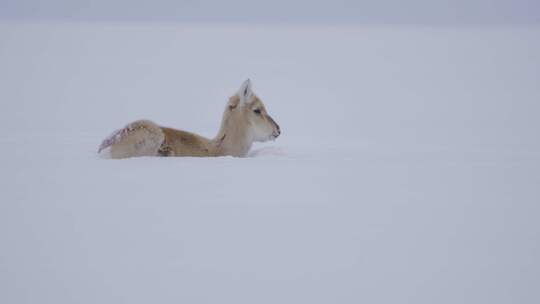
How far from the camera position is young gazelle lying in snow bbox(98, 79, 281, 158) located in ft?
27.1

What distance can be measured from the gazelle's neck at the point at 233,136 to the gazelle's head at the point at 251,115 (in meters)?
0.01

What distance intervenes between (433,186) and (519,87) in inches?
834

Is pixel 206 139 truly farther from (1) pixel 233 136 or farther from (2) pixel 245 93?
(2) pixel 245 93

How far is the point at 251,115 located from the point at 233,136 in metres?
0.44

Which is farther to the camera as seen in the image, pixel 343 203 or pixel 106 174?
pixel 106 174

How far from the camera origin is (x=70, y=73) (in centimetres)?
3284

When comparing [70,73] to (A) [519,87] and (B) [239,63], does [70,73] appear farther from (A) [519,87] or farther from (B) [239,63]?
(A) [519,87]

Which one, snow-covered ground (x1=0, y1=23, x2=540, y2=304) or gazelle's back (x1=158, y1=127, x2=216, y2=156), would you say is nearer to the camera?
snow-covered ground (x1=0, y1=23, x2=540, y2=304)

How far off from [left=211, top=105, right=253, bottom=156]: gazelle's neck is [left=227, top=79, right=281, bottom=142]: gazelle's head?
1 centimetres

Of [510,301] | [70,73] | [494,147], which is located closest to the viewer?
[510,301]

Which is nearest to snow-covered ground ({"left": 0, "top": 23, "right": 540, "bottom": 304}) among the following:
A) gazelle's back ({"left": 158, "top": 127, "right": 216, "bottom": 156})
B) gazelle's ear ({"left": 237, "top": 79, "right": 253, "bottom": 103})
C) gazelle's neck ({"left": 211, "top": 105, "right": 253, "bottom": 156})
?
gazelle's neck ({"left": 211, "top": 105, "right": 253, "bottom": 156})

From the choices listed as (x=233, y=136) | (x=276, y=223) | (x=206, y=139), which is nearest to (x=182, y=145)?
(x=206, y=139)

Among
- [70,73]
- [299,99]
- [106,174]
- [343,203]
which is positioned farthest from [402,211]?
[70,73]

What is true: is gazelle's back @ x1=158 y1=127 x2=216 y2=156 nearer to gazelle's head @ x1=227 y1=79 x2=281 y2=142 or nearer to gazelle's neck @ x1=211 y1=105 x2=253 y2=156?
gazelle's neck @ x1=211 y1=105 x2=253 y2=156
